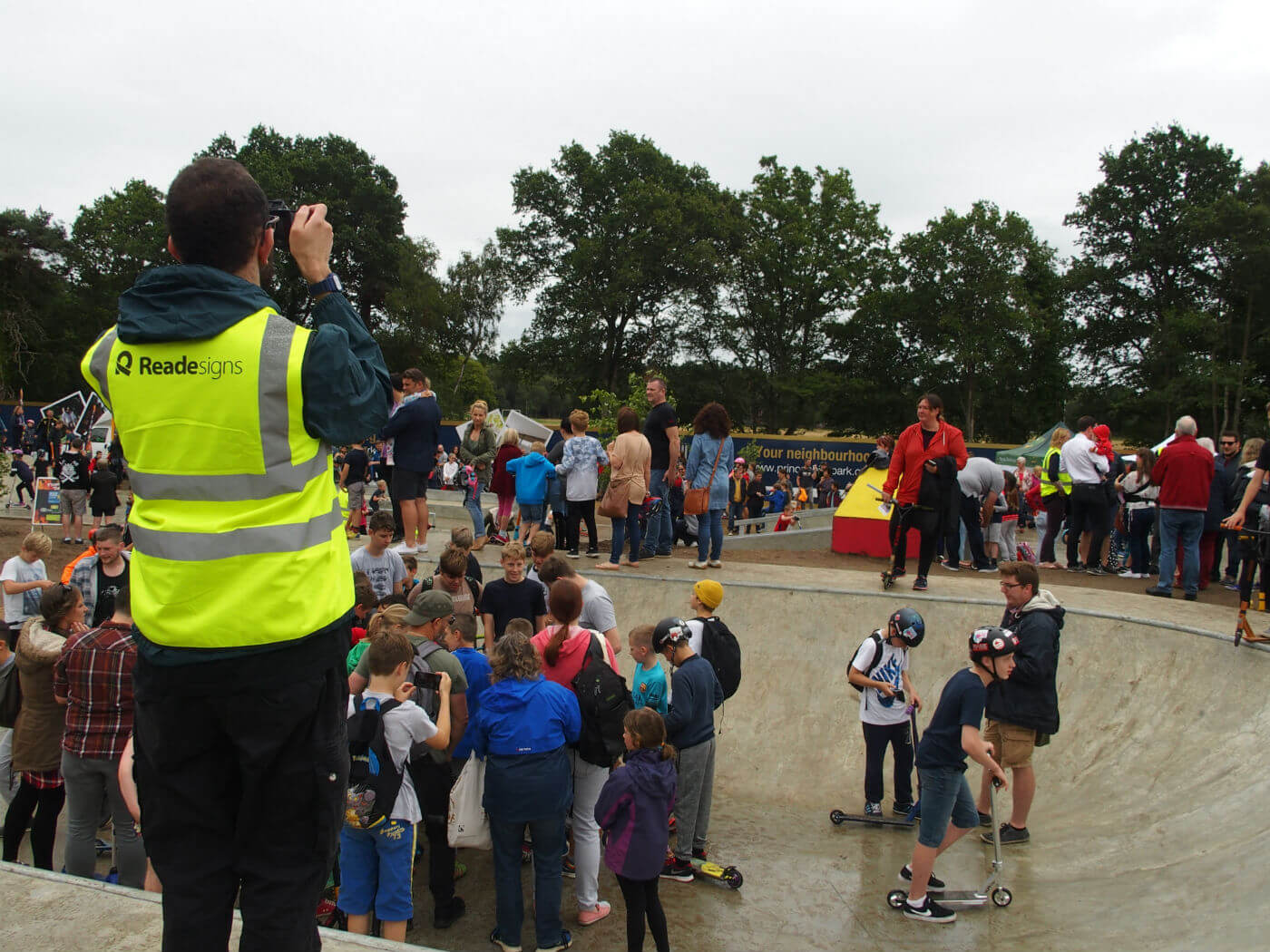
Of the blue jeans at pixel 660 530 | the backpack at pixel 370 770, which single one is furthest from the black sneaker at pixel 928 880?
the blue jeans at pixel 660 530

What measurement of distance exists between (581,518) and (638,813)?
23.3ft

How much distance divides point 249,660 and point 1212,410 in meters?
45.0

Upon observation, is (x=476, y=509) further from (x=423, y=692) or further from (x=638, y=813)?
(x=638, y=813)

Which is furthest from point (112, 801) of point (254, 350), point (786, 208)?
point (786, 208)

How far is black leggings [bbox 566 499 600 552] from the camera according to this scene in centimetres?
1124

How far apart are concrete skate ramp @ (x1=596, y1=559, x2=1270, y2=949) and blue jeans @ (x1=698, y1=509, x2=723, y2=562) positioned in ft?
2.02

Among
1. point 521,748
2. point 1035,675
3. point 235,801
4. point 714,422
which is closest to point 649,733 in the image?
point 521,748

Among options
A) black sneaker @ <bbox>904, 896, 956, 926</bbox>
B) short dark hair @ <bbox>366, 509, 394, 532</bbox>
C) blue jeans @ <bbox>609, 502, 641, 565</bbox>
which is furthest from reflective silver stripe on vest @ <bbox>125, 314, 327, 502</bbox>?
blue jeans @ <bbox>609, 502, 641, 565</bbox>

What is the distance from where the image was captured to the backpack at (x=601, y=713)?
523 centimetres

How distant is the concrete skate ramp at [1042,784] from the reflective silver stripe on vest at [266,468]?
173 inches

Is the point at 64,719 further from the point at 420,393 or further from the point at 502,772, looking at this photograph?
the point at 420,393

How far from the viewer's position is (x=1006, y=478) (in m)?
13.2

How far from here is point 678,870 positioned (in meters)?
5.89

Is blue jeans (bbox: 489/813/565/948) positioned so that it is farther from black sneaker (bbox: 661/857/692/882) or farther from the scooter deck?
the scooter deck
